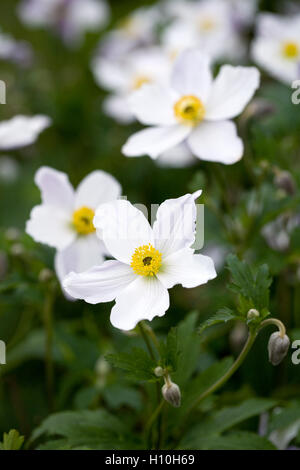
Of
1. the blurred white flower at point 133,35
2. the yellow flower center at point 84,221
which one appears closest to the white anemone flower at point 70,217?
the yellow flower center at point 84,221

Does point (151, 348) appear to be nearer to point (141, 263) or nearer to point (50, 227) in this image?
point (141, 263)

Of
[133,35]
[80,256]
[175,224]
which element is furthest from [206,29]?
[175,224]

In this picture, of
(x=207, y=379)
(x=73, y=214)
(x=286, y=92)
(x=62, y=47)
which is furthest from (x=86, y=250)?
(x=62, y=47)

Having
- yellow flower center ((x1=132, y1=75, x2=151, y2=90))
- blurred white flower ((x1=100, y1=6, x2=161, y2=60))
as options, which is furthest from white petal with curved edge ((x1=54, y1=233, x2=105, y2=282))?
blurred white flower ((x1=100, y1=6, x2=161, y2=60))

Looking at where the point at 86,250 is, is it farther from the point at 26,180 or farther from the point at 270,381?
the point at 26,180

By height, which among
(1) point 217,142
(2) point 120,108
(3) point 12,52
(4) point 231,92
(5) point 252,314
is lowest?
(5) point 252,314

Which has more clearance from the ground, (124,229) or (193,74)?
(193,74)

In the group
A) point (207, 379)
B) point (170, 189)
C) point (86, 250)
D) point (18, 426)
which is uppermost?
point (170, 189)

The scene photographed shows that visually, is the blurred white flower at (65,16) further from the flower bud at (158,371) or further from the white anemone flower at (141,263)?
the flower bud at (158,371)
